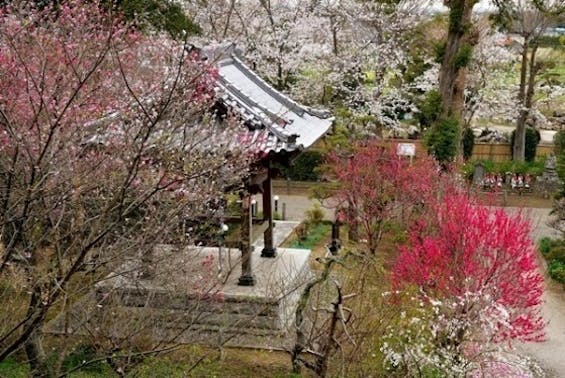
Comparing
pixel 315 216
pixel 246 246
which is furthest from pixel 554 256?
pixel 246 246

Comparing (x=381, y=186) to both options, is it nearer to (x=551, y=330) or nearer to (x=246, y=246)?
(x=551, y=330)

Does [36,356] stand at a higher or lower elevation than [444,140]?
lower

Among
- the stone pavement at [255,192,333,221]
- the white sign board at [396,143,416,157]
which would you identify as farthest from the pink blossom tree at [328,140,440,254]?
the stone pavement at [255,192,333,221]

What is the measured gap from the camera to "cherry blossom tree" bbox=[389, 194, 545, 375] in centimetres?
860

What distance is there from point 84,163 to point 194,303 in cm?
210

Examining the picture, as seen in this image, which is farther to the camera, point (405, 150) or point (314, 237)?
point (314, 237)

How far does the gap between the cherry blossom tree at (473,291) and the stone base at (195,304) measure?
69.5 inches

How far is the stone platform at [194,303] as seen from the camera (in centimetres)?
757

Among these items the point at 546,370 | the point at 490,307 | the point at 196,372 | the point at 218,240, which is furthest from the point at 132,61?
the point at 546,370

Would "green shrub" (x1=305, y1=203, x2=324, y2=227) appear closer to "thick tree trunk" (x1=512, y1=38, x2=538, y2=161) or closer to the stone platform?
the stone platform

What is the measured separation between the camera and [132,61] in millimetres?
10555

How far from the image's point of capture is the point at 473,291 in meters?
8.85

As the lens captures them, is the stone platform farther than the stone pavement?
No

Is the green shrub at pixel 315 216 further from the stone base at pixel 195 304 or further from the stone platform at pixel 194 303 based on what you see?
the stone base at pixel 195 304
